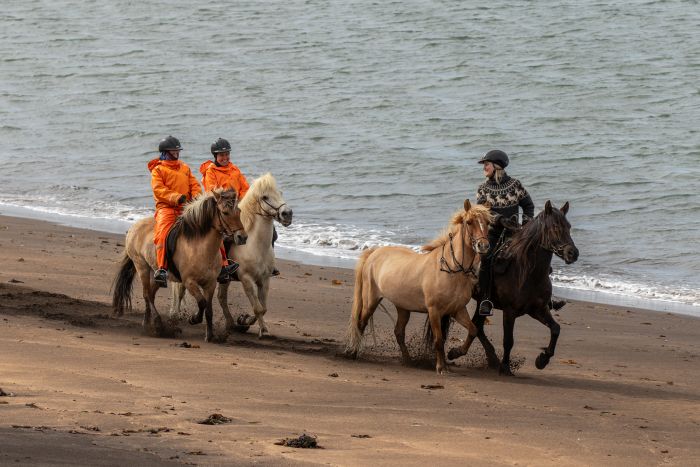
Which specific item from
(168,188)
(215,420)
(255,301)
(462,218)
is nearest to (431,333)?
(462,218)

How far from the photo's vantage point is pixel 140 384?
946 centimetres

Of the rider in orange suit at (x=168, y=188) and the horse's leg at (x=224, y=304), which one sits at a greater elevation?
the rider in orange suit at (x=168, y=188)

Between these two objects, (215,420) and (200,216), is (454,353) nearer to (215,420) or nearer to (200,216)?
(200,216)

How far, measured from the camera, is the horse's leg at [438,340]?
11375mm

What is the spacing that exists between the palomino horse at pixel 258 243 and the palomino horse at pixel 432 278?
1203mm

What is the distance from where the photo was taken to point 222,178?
13.5 m

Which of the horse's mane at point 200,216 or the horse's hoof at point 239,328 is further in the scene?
the horse's hoof at point 239,328

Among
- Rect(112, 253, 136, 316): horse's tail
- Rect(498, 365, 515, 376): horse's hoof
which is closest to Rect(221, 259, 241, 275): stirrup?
Rect(112, 253, 136, 316): horse's tail

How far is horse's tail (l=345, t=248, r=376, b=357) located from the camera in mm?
11945

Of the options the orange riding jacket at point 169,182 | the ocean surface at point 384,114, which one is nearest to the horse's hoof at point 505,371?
the orange riding jacket at point 169,182

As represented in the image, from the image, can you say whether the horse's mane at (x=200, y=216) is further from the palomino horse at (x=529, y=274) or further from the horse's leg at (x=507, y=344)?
the horse's leg at (x=507, y=344)

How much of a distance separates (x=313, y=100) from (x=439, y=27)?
939cm

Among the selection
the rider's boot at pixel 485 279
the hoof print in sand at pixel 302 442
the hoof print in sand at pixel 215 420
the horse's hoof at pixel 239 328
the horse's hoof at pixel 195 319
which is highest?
the rider's boot at pixel 485 279

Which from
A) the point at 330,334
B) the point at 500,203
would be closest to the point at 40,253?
the point at 330,334
